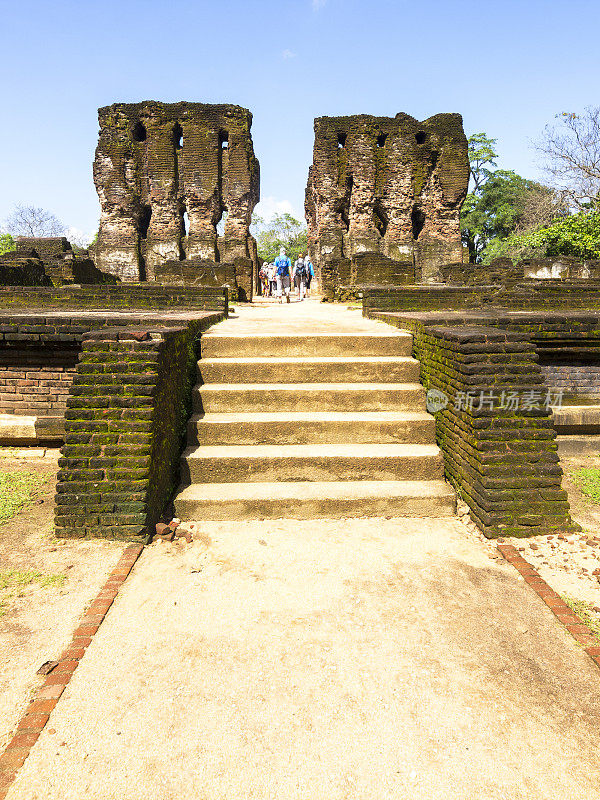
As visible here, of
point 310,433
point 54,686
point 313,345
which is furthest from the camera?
point 313,345

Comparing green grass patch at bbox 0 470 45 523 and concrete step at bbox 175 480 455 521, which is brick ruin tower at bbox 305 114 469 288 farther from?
concrete step at bbox 175 480 455 521

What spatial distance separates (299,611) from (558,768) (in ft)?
4.14

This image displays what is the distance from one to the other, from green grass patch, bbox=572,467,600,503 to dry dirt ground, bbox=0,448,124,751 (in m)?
3.85

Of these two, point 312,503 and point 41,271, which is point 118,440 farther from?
point 41,271

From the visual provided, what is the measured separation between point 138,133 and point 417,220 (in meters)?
15.7

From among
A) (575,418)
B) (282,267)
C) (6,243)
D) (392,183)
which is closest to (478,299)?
(575,418)

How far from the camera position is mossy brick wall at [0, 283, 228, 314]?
745 cm

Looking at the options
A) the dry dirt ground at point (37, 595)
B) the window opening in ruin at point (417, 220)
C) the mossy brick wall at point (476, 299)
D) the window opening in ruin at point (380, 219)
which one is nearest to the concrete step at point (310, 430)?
the dry dirt ground at point (37, 595)

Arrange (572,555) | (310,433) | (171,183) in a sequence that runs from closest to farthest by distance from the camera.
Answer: (572,555) → (310,433) → (171,183)

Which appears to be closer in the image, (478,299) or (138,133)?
(478,299)

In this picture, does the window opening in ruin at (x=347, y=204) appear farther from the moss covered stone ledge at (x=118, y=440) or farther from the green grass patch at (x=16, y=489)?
the green grass patch at (x=16, y=489)

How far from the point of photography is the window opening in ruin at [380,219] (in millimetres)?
24289

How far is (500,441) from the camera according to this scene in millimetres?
3324

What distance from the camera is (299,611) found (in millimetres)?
2432
